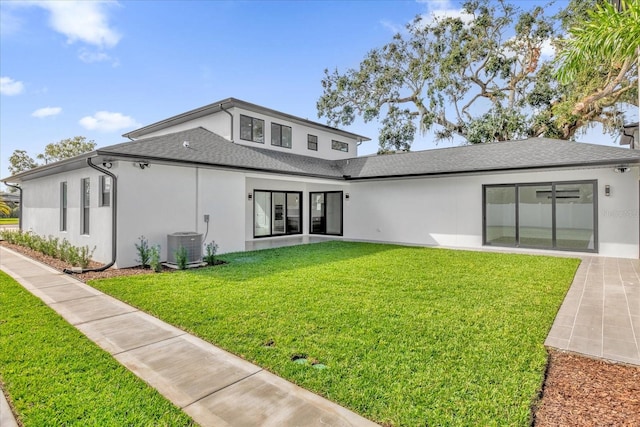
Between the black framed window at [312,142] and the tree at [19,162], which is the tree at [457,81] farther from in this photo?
the tree at [19,162]

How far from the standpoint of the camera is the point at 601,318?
17.8 feet

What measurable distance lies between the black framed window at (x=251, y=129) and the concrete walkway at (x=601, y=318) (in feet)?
43.4

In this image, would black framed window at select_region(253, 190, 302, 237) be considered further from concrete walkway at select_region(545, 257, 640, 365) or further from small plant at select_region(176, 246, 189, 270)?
concrete walkway at select_region(545, 257, 640, 365)

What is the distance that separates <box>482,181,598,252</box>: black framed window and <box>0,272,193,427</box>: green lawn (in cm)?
1291

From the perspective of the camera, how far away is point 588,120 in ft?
67.6

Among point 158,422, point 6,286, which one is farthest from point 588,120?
point 6,286

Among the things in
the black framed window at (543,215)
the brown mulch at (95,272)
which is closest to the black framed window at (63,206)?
the brown mulch at (95,272)

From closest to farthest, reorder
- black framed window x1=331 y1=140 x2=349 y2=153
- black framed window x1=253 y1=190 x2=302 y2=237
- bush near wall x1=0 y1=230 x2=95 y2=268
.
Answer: bush near wall x1=0 y1=230 x2=95 y2=268 → black framed window x1=253 y1=190 x2=302 y2=237 → black framed window x1=331 y1=140 x2=349 y2=153

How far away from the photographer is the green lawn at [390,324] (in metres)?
3.20

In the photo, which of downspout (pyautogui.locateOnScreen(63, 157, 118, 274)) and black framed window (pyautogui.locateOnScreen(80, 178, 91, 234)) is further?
black framed window (pyautogui.locateOnScreen(80, 178, 91, 234))

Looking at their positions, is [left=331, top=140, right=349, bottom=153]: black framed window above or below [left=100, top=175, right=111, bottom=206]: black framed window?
above

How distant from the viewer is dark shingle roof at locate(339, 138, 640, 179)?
1083 cm

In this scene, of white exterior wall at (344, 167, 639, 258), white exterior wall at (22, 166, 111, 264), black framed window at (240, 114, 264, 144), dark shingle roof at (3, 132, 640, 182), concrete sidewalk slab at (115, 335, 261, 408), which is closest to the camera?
concrete sidewalk slab at (115, 335, 261, 408)

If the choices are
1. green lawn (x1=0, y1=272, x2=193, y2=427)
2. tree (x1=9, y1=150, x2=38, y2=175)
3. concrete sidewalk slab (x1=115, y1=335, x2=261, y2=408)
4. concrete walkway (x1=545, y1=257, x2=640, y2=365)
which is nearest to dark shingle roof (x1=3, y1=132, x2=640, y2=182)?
concrete walkway (x1=545, y1=257, x2=640, y2=365)
